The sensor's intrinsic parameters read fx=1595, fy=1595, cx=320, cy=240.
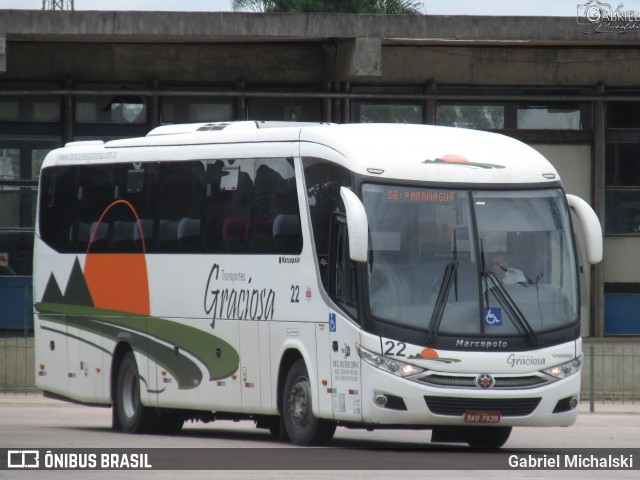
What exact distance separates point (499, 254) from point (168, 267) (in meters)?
4.91

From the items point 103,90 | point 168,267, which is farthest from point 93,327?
point 103,90

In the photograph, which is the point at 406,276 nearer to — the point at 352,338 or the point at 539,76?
the point at 352,338

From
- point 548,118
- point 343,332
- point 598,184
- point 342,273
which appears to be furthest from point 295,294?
point 598,184

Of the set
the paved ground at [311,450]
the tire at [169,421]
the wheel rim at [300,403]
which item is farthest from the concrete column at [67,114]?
the wheel rim at [300,403]

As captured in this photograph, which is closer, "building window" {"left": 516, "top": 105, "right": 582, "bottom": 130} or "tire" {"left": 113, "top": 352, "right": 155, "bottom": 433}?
"tire" {"left": 113, "top": 352, "right": 155, "bottom": 433}

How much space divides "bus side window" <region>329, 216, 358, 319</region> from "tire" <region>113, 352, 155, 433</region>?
4.62 meters

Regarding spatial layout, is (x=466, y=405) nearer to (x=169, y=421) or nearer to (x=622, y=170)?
(x=169, y=421)

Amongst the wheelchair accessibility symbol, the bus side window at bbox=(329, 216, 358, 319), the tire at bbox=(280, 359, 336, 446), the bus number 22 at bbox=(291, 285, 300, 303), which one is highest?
the bus side window at bbox=(329, 216, 358, 319)

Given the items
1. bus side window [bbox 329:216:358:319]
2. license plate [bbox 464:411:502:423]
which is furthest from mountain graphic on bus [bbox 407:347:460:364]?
bus side window [bbox 329:216:358:319]

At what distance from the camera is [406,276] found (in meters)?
16.1

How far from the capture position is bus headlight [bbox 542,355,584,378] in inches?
640

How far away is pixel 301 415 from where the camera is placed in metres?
17.2

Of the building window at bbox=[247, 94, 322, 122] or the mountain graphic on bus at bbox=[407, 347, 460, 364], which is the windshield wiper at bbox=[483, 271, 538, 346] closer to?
the mountain graphic on bus at bbox=[407, 347, 460, 364]

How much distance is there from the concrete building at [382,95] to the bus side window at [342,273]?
46.9 feet
